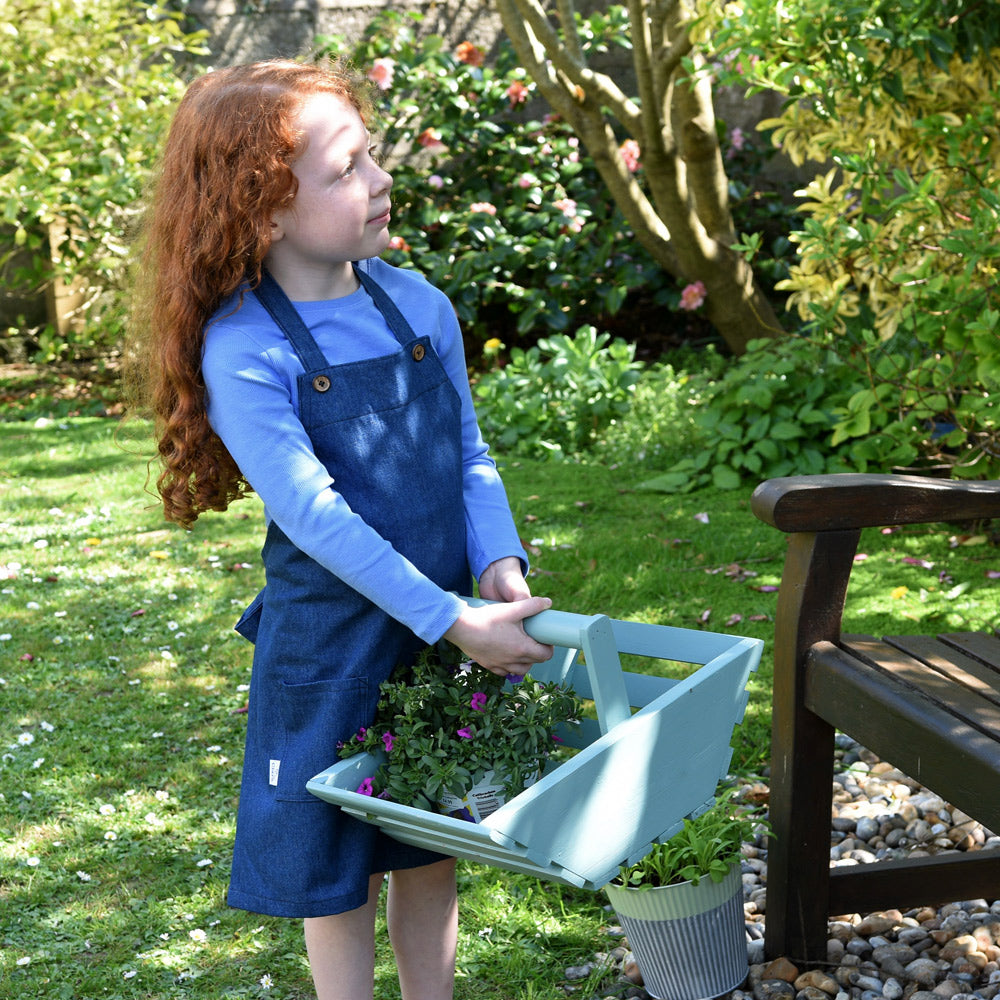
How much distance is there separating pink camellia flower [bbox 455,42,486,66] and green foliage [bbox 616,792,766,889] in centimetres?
649

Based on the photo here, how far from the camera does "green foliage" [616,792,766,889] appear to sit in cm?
204

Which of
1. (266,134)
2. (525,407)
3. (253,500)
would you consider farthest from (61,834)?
(525,407)

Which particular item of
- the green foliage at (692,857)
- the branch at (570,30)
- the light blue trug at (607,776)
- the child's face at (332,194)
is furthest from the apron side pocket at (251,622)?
the branch at (570,30)

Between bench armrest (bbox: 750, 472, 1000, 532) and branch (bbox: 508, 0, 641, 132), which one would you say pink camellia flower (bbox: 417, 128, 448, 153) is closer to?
branch (bbox: 508, 0, 641, 132)

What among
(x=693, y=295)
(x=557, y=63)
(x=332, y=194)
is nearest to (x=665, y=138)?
(x=557, y=63)

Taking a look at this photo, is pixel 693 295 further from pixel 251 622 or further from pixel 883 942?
pixel 251 622

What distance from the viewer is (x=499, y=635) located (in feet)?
5.16

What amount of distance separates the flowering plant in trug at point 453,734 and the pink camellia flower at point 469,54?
6.67m

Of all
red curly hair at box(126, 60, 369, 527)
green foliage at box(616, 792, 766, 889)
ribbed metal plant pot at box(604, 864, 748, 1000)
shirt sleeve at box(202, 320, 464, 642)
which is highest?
red curly hair at box(126, 60, 369, 527)

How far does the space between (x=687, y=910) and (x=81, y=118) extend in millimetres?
6776

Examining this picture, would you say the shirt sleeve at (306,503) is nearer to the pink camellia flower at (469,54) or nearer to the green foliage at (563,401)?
the green foliage at (563,401)

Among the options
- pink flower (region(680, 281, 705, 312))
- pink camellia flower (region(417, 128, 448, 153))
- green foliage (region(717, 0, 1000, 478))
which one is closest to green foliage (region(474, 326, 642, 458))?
pink flower (region(680, 281, 705, 312))

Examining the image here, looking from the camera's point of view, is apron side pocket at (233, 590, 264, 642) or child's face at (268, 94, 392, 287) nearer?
child's face at (268, 94, 392, 287)

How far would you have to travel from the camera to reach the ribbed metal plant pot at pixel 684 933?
6.66 ft
